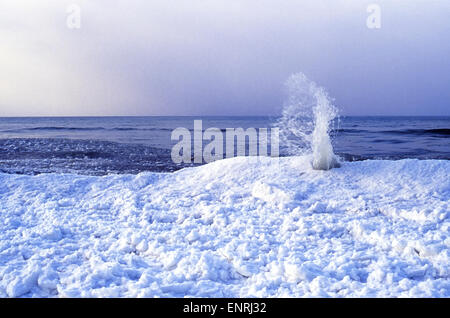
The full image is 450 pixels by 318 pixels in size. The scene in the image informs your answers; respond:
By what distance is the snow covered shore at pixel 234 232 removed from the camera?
3650mm

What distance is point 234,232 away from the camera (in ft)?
16.6

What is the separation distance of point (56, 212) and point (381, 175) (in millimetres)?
5429

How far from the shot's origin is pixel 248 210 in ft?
19.7

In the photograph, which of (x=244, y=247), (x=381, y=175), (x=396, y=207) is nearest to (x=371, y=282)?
(x=244, y=247)

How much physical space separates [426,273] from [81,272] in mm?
3354

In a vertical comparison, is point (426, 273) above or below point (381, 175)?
below

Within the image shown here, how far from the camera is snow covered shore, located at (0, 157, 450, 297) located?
3.65m

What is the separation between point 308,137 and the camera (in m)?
8.00
